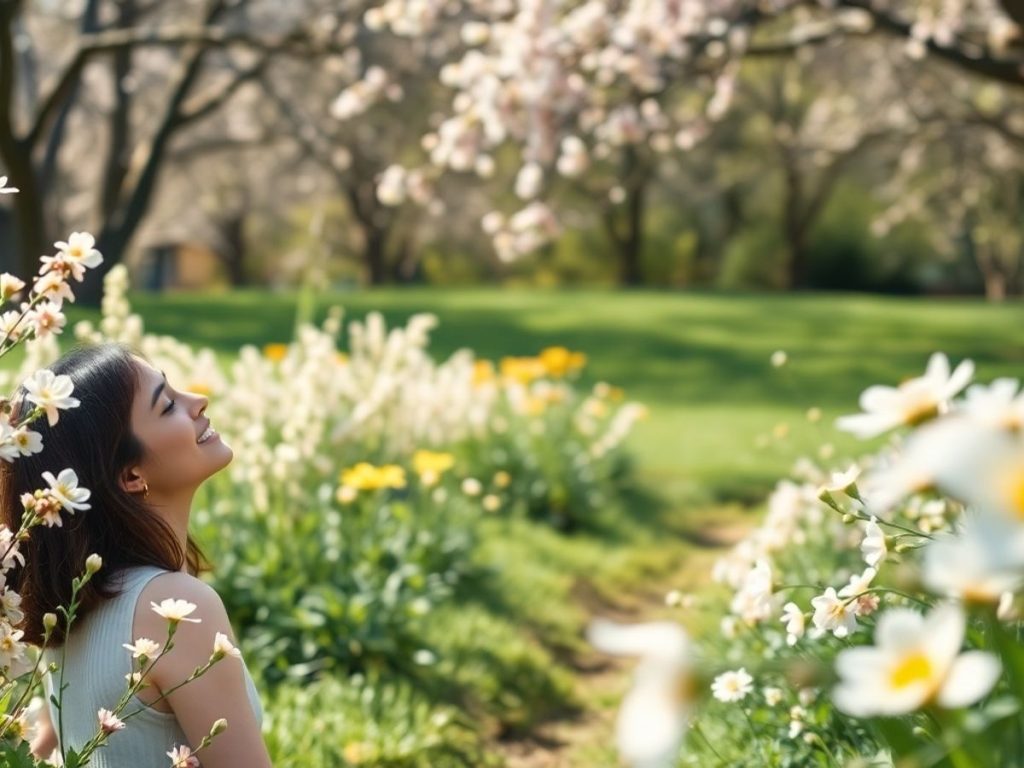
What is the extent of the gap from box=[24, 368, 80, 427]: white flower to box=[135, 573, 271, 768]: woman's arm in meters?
0.44

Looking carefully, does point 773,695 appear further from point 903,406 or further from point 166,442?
point 903,406

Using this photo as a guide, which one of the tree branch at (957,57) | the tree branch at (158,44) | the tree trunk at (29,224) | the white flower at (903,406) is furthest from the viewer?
the tree trunk at (29,224)

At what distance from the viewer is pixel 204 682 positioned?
2.14 metres

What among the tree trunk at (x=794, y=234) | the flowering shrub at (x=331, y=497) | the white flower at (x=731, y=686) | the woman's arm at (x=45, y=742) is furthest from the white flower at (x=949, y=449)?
the tree trunk at (x=794, y=234)

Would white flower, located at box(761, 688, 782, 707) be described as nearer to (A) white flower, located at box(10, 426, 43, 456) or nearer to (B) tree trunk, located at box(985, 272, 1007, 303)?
(A) white flower, located at box(10, 426, 43, 456)

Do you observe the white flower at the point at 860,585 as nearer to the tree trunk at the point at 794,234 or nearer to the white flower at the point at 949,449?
the white flower at the point at 949,449

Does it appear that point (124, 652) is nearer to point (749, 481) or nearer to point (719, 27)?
point (719, 27)

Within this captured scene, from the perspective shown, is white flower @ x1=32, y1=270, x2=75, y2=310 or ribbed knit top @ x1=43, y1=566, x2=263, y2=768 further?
ribbed knit top @ x1=43, y1=566, x2=263, y2=768

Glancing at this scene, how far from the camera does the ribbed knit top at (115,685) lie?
2213 mm

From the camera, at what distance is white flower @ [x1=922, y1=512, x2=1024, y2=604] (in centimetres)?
89

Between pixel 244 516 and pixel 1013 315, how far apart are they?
1446cm

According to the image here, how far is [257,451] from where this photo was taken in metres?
4.75

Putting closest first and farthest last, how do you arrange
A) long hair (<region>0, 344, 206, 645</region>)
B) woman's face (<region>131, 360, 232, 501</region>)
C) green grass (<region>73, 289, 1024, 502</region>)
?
long hair (<region>0, 344, 206, 645</region>)
woman's face (<region>131, 360, 232, 501</region>)
green grass (<region>73, 289, 1024, 502</region>)

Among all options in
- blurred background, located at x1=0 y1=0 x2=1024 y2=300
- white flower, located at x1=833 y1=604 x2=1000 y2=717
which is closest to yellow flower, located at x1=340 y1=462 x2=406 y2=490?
blurred background, located at x1=0 y1=0 x2=1024 y2=300
